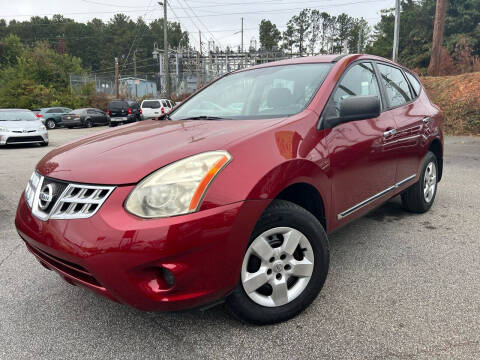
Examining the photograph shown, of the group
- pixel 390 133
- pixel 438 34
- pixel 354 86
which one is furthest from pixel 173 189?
pixel 438 34

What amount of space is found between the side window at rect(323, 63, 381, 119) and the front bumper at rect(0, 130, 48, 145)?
11.6m

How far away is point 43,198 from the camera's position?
1.97m

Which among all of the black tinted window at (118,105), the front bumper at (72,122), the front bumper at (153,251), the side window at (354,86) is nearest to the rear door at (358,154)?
the side window at (354,86)

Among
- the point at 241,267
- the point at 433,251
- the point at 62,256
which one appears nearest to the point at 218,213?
the point at 241,267

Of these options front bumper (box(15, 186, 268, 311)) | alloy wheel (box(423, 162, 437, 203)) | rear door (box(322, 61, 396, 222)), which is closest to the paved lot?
front bumper (box(15, 186, 268, 311))

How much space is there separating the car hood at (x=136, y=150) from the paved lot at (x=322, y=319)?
895 millimetres

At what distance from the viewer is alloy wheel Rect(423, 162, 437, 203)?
13.2ft

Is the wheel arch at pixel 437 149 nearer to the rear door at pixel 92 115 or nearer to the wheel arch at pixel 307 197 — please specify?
the wheel arch at pixel 307 197

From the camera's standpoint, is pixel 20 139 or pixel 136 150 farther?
pixel 20 139

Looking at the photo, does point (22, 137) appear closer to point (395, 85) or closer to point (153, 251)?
point (395, 85)

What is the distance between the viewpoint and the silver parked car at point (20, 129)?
38.0ft

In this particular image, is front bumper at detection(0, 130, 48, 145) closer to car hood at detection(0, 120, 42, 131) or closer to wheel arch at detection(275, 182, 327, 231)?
car hood at detection(0, 120, 42, 131)

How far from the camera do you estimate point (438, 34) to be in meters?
18.2

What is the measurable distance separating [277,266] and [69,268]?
1.07 metres
